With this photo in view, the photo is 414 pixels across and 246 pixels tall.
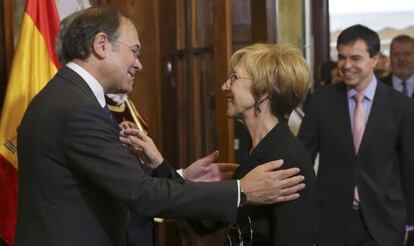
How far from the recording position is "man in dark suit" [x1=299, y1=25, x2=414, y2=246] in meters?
3.08

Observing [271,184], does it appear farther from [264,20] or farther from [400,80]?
[400,80]

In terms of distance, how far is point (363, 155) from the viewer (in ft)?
10.2

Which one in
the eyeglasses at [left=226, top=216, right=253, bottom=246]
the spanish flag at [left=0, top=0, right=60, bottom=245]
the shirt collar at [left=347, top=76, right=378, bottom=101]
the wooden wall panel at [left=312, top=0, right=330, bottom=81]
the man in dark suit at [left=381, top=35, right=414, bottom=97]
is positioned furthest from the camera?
the wooden wall panel at [left=312, top=0, right=330, bottom=81]

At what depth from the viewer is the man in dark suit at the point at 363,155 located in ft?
10.1

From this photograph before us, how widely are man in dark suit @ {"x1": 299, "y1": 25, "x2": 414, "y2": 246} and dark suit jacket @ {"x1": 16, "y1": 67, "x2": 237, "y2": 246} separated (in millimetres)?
1367

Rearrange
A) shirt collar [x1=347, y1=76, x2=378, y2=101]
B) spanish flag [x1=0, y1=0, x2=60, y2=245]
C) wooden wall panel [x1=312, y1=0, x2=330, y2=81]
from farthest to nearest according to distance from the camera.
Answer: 1. wooden wall panel [x1=312, y1=0, x2=330, y2=81]
2. shirt collar [x1=347, y1=76, x2=378, y2=101]
3. spanish flag [x1=0, y1=0, x2=60, y2=245]

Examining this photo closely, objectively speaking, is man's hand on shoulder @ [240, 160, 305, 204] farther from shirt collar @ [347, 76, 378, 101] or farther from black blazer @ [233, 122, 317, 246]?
shirt collar @ [347, 76, 378, 101]

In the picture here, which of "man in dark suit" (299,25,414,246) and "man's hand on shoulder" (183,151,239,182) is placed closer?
"man's hand on shoulder" (183,151,239,182)

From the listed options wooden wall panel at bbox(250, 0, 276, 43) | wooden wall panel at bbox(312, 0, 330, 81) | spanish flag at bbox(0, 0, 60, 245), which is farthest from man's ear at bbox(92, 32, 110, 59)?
wooden wall panel at bbox(312, 0, 330, 81)

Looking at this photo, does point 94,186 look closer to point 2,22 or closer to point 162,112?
point 2,22

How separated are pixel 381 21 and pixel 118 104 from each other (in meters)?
7.14

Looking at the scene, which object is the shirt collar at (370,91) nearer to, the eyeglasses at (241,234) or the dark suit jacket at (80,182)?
the eyeglasses at (241,234)

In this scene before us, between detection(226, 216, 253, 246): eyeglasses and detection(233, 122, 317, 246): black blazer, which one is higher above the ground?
detection(233, 122, 317, 246): black blazer

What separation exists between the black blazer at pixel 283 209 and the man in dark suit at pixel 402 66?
120 inches
